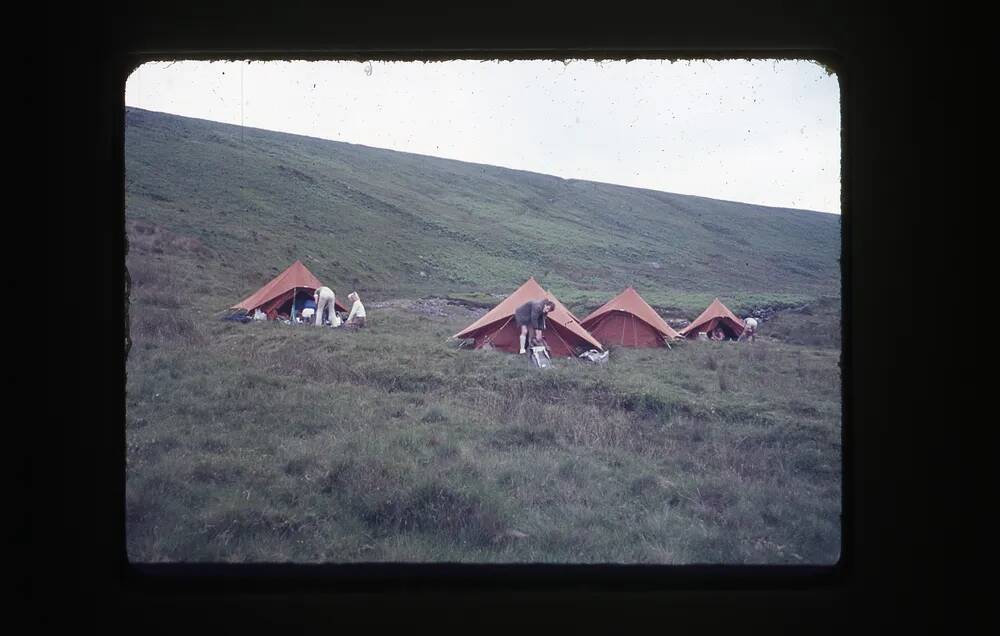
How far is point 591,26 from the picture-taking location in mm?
1588

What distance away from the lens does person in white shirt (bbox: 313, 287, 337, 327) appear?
3609mm

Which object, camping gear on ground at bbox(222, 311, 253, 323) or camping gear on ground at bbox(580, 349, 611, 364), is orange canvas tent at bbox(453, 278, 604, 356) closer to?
camping gear on ground at bbox(580, 349, 611, 364)

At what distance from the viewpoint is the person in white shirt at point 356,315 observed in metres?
3.63

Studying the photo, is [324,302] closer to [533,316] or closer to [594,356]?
[533,316]

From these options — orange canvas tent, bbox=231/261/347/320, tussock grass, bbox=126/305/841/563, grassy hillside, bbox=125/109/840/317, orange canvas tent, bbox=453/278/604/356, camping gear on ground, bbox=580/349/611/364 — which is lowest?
tussock grass, bbox=126/305/841/563

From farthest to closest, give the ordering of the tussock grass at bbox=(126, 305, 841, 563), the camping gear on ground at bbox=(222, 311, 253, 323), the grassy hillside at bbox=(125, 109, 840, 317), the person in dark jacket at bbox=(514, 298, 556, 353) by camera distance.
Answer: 1. the person in dark jacket at bbox=(514, 298, 556, 353)
2. the camping gear on ground at bbox=(222, 311, 253, 323)
3. the grassy hillside at bbox=(125, 109, 840, 317)
4. the tussock grass at bbox=(126, 305, 841, 563)

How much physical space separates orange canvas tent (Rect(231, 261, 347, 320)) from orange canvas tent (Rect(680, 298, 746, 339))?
2184 mm

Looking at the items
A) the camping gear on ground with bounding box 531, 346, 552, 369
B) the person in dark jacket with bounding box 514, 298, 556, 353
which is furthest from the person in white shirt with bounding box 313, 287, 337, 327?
the camping gear on ground with bounding box 531, 346, 552, 369

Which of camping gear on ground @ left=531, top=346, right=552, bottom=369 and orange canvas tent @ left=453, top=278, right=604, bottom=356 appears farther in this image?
camping gear on ground @ left=531, top=346, right=552, bottom=369

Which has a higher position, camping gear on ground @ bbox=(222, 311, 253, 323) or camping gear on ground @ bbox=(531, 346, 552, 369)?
camping gear on ground @ bbox=(222, 311, 253, 323)

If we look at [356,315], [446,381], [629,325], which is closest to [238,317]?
[356,315]

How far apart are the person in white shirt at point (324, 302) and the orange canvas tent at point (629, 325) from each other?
5.04 ft

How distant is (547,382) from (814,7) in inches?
92.5

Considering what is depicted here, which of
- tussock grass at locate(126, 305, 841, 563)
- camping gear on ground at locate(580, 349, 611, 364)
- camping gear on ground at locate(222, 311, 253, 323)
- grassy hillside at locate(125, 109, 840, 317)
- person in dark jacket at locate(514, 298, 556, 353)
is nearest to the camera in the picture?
tussock grass at locate(126, 305, 841, 563)
